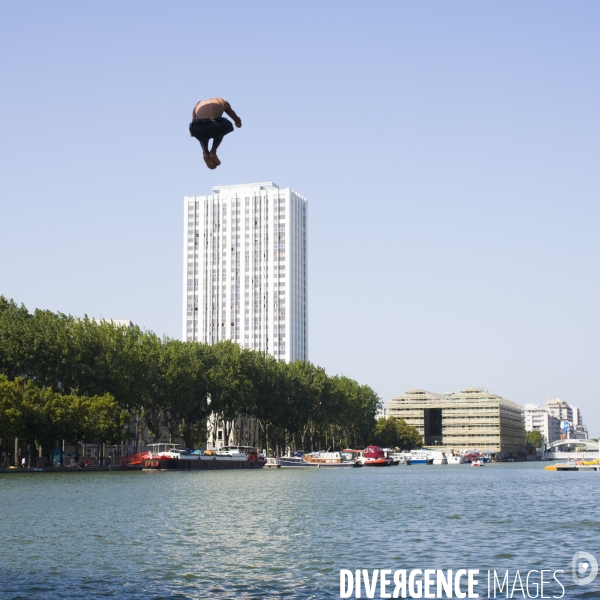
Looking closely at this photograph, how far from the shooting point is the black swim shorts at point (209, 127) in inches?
583

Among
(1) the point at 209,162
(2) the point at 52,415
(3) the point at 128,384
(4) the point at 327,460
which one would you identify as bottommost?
(4) the point at 327,460

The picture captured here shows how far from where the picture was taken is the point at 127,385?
117938 mm

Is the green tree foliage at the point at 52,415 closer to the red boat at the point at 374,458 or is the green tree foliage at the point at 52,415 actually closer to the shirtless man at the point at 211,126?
the red boat at the point at 374,458

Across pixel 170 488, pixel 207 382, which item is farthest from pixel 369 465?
pixel 170 488

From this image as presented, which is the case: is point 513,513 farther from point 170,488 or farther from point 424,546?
point 170,488

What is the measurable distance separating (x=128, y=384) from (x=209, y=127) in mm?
106504

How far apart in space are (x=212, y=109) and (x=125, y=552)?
25854mm

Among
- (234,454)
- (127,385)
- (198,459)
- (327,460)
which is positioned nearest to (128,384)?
(127,385)

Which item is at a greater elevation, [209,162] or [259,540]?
[209,162]

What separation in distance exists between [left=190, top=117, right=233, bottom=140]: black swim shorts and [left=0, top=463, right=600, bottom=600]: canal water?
54.3 feet

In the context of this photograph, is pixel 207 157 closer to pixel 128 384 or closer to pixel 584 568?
pixel 584 568

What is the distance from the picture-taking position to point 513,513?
55281mm

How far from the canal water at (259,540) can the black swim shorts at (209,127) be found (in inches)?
652

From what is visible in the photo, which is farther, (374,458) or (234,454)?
(374,458)
